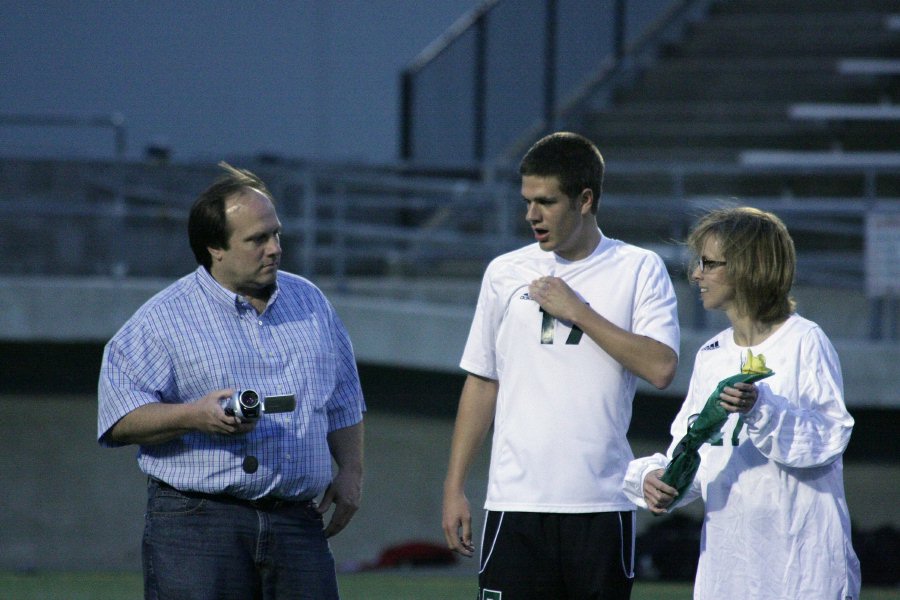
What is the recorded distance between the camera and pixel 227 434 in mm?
3277

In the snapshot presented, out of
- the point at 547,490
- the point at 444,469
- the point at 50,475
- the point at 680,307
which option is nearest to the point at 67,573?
the point at 50,475

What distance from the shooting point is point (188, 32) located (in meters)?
13.2

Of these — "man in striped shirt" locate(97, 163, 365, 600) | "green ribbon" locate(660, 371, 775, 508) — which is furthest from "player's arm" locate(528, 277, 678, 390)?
"man in striped shirt" locate(97, 163, 365, 600)

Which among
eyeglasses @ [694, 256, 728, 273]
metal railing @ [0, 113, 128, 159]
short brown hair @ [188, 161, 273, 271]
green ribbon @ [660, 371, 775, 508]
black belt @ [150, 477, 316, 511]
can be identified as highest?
metal railing @ [0, 113, 128, 159]

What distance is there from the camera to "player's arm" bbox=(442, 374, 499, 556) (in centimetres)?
369

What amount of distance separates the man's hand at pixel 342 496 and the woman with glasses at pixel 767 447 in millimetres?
803

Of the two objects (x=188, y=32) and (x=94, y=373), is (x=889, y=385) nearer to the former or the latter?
(x=94, y=373)

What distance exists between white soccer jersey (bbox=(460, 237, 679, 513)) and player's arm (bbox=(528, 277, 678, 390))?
0.07m

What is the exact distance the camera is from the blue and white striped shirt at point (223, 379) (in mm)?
3416

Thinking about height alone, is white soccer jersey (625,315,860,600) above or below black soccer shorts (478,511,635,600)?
above

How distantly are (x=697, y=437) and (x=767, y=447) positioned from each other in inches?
6.3

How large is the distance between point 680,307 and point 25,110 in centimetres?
658

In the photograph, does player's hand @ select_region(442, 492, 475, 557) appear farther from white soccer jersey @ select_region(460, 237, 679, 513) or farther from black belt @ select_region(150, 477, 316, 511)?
black belt @ select_region(150, 477, 316, 511)

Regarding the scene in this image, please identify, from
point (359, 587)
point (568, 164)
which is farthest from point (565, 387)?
point (359, 587)
